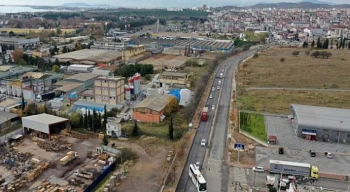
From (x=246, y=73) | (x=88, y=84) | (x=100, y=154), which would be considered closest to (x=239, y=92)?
(x=246, y=73)

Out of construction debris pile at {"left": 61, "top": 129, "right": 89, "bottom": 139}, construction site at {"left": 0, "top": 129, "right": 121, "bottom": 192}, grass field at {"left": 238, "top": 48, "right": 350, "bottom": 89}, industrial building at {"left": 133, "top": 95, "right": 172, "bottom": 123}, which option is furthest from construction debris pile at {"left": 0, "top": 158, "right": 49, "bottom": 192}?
grass field at {"left": 238, "top": 48, "right": 350, "bottom": 89}

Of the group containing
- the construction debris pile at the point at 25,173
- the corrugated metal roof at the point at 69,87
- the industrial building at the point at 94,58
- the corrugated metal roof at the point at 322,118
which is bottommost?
the construction debris pile at the point at 25,173

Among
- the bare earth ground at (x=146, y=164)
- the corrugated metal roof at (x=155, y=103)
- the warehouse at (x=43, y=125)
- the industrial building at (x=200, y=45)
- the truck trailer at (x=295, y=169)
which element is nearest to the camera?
the bare earth ground at (x=146, y=164)

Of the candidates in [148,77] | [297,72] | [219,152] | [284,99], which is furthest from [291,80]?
[219,152]

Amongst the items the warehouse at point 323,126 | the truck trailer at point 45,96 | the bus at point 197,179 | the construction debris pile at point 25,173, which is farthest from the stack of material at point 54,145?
the warehouse at point 323,126

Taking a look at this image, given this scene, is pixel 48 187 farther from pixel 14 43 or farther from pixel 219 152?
pixel 14 43

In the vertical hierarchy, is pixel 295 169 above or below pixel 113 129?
below

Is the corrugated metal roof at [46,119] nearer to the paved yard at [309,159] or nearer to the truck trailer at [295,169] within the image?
the paved yard at [309,159]
